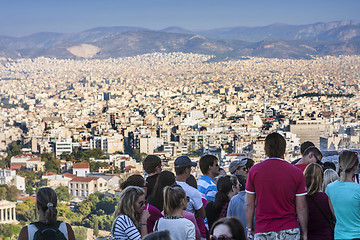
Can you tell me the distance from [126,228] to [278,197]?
1.96 feet

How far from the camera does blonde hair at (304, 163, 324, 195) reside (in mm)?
2543

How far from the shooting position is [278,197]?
7.95 feet

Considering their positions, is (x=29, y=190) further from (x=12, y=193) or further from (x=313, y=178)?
(x=313, y=178)

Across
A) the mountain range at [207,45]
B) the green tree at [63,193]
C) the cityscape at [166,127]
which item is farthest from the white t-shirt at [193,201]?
the mountain range at [207,45]

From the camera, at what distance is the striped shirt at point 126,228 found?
2418 mm

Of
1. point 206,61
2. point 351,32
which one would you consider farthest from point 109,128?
point 351,32

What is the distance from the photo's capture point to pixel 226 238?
1.80 metres

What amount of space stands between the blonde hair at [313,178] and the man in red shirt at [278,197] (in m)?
0.14

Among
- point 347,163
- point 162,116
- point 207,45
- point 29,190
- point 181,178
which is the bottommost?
point 29,190

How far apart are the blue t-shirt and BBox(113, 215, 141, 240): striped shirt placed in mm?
807


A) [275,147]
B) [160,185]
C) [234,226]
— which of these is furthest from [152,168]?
[234,226]

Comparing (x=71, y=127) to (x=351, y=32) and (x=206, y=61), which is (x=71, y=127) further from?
(x=351, y=32)

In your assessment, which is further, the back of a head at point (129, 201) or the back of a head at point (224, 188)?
the back of a head at point (224, 188)

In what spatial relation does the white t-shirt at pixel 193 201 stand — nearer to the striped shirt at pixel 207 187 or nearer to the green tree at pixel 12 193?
the striped shirt at pixel 207 187
